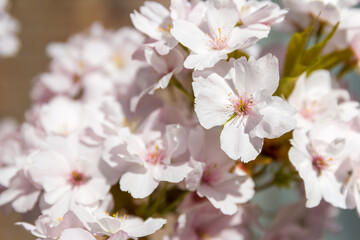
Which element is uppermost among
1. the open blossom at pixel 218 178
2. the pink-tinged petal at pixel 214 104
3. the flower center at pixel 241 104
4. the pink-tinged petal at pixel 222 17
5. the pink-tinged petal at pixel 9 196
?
the pink-tinged petal at pixel 222 17

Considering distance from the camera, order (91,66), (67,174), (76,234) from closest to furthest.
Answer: (76,234) → (67,174) → (91,66)

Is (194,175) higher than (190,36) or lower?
lower

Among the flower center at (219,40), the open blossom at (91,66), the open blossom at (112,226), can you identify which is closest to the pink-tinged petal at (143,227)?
the open blossom at (112,226)

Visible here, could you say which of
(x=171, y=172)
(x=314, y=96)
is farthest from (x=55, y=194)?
(x=314, y=96)

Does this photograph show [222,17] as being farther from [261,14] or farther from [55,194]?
[55,194]

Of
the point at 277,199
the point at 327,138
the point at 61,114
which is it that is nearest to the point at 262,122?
the point at 327,138

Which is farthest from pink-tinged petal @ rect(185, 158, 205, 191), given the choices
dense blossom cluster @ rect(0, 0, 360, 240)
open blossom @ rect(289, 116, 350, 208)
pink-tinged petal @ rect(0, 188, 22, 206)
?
pink-tinged petal @ rect(0, 188, 22, 206)

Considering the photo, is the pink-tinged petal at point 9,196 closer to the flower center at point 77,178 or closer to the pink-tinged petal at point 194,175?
the flower center at point 77,178
